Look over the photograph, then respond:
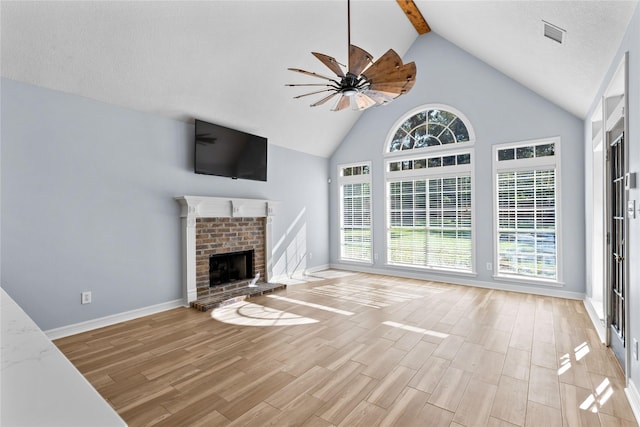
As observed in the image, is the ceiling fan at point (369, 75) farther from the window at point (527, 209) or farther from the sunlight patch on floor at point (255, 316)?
the window at point (527, 209)

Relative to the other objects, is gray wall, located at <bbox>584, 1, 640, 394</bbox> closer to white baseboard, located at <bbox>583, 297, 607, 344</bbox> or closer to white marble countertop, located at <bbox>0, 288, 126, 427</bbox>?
white baseboard, located at <bbox>583, 297, 607, 344</bbox>

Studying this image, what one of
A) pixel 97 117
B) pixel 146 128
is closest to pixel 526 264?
pixel 146 128

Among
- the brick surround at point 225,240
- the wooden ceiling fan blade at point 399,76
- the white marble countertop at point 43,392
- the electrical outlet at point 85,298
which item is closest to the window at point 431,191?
the brick surround at point 225,240

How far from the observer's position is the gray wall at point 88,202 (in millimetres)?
3127

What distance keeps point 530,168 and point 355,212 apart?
338 cm

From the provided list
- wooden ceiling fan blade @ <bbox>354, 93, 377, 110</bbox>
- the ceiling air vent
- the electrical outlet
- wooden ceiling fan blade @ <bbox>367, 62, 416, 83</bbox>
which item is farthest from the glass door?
the electrical outlet

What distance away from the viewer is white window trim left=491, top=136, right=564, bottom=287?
4.74m

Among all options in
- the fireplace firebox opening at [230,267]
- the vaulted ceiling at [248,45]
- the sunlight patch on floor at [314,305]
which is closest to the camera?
the vaulted ceiling at [248,45]

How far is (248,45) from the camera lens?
13.3 ft

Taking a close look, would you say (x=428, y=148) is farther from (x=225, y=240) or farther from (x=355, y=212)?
(x=225, y=240)

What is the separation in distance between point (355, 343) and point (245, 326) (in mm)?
1332

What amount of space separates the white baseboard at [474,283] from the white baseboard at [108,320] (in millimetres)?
3835

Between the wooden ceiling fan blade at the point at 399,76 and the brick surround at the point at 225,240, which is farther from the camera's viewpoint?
the brick surround at the point at 225,240

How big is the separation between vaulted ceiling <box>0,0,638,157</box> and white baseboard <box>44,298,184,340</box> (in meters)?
2.61
